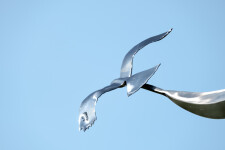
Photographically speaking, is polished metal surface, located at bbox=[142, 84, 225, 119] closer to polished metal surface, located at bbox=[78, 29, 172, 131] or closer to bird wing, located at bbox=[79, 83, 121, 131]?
polished metal surface, located at bbox=[78, 29, 172, 131]

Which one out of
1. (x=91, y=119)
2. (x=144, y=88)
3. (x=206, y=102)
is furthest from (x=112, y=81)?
(x=206, y=102)

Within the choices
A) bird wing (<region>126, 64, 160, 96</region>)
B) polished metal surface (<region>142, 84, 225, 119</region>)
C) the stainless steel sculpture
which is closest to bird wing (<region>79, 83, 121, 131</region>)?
the stainless steel sculpture

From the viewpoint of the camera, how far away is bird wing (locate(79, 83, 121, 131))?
3.33m

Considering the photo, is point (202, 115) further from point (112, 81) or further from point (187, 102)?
point (112, 81)

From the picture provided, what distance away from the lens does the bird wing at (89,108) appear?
10.9ft

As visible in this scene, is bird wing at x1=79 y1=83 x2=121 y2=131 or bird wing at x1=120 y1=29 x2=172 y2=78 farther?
bird wing at x1=120 y1=29 x2=172 y2=78

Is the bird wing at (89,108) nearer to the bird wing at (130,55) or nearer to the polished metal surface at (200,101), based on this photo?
the bird wing at (130,55)

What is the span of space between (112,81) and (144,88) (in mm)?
274

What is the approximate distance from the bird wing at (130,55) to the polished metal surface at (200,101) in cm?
23

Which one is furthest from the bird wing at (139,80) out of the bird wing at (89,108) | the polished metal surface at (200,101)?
the polished metal surface at (200,101)

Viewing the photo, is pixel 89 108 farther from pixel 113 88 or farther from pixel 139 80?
pixel 139 80

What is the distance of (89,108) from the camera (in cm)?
341

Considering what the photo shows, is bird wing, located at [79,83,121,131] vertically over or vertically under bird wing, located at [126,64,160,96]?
under

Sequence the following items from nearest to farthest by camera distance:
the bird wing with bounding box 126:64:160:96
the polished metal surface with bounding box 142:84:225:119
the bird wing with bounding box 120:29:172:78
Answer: the bird wing with bounding box 126:64:160:96 → the polished metal surface with bounding box 142:84:225:119 → the bird wing with bounding box 120:29:172:78
